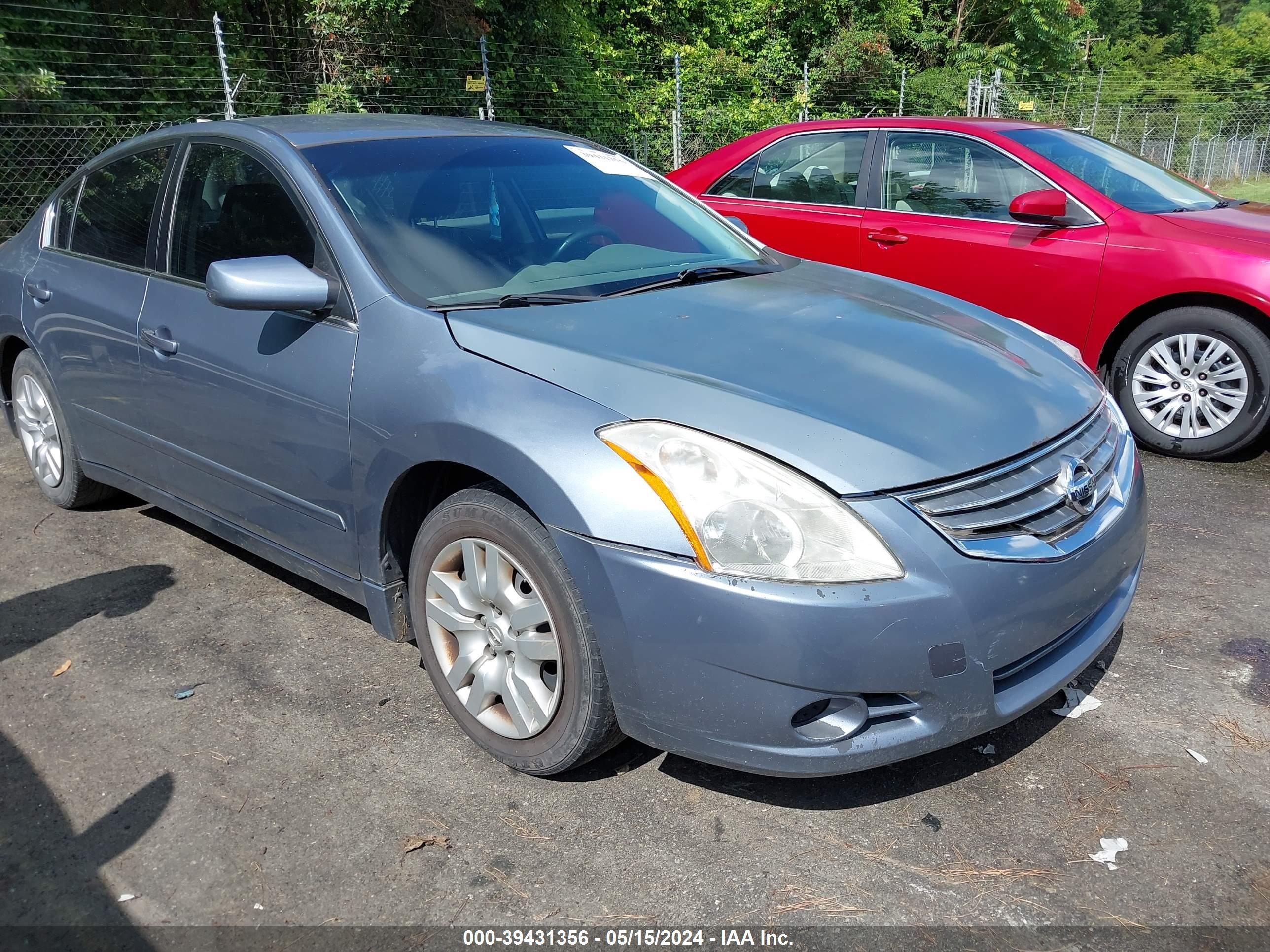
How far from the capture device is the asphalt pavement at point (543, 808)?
7.20 ft

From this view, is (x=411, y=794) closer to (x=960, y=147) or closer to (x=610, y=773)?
(x=610, y=773)

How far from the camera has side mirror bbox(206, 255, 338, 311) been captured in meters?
2.79

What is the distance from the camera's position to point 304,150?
3.18 meters

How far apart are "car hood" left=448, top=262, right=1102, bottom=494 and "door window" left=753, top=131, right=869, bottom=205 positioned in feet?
10.5

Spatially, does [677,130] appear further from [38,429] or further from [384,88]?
[38,429]

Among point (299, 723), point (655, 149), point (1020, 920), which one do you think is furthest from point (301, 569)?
point (655, 149)

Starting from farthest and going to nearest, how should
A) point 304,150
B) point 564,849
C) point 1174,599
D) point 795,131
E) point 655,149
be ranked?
point 655,149 → point 795,131 → point 1174,599 → point 304,150 → point 564,849

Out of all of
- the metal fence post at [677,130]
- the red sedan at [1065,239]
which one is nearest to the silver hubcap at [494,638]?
the red sedan at [1065,239]

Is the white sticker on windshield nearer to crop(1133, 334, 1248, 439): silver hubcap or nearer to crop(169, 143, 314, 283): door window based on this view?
crop(169, 143, 314, 283): door window

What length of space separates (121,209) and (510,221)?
169 cm

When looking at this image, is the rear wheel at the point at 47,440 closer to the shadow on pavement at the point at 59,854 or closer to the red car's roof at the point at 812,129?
the shadow on pavement at the point at 59,854

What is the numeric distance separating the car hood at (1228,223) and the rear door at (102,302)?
183 inches

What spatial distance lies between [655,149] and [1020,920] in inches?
674

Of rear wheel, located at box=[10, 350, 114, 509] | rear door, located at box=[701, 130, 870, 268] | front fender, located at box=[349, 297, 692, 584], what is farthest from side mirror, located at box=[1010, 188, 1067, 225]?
rear wheel, located at box=[10, 350, 114, 509]
